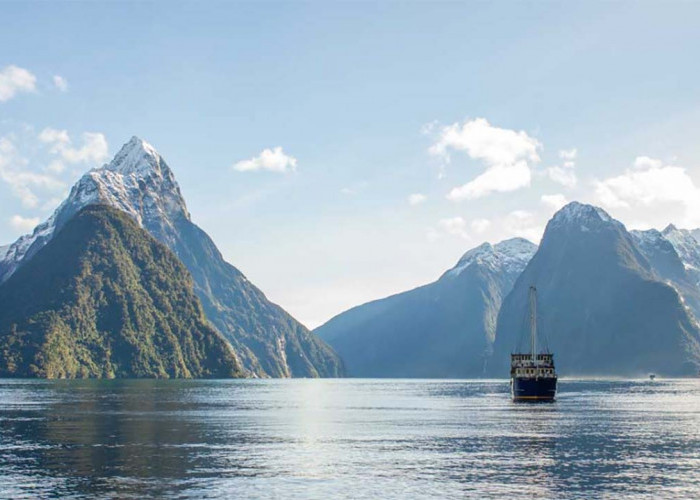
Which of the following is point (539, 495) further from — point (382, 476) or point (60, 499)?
point (60, 499)

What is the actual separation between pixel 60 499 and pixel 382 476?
2751cm

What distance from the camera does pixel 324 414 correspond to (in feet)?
563

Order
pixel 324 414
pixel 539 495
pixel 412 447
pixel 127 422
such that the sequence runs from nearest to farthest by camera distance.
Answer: pixel 539 495
pixel 412 447
pixel 127 422
pixel 324 414

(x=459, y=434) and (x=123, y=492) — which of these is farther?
(x=459, y=434)

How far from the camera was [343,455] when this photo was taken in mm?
93812

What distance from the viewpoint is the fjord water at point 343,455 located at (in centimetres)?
7125

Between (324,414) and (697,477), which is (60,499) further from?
(324,414)

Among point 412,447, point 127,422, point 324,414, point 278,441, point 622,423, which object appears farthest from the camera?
point 324,414

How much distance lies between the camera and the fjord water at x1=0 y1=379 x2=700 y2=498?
7125 centimetres

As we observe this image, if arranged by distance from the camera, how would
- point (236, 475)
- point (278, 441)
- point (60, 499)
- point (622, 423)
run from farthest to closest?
point (622, 423)
point (278, 441)
point (236, 475)
point (60, 499)

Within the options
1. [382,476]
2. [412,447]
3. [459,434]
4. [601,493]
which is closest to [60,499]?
[382,476]

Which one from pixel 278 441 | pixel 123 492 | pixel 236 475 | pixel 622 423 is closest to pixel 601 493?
pixel 236 475

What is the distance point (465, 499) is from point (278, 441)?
4782cm

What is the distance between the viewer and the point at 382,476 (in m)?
77.9
